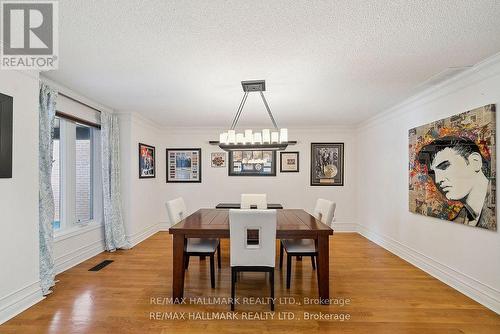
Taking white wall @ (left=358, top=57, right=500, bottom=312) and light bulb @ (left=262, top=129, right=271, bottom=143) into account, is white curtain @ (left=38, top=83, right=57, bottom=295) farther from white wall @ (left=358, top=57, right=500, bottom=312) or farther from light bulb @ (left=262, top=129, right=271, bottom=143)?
white wall @ (left=358, top=57, right=500, bottom=312)

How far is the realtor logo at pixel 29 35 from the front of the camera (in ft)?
5.50

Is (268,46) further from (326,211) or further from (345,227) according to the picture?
(345,227)

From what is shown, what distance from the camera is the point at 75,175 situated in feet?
12.3

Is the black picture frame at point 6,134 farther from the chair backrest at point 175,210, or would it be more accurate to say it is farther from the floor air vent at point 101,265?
the floor air vent at point 101,265

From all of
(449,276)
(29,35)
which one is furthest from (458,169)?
(29,35)

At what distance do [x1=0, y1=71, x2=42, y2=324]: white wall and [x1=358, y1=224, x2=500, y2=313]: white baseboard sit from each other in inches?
174

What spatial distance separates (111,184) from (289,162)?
3552mm

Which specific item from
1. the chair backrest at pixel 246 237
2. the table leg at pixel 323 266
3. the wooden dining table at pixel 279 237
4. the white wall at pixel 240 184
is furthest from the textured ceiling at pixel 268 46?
the white wall at pixel 240 184

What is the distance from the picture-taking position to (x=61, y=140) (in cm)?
354

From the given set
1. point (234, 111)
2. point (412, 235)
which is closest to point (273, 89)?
point (234, 111)

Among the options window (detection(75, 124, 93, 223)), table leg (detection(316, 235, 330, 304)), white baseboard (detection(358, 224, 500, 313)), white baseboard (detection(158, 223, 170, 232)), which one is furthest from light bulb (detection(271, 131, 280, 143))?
white baseboard (detection(158, 223, 170, 232))

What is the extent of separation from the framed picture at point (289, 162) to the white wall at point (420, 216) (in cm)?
135

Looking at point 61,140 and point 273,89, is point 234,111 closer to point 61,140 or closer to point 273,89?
point 273,89

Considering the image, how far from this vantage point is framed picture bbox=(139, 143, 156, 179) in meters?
4.86
